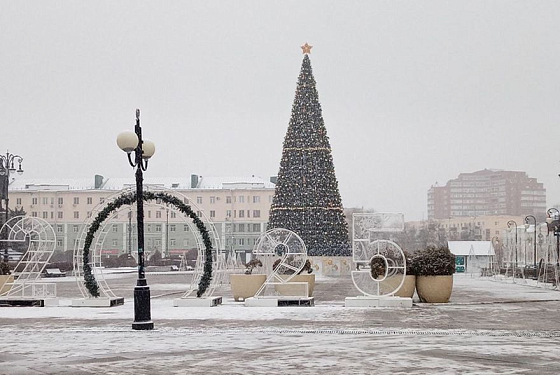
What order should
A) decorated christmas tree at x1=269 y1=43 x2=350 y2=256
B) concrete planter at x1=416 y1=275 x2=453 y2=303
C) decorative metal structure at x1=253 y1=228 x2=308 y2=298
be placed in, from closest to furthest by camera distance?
concrete planter at x1=416 y1=275 x2=453 y2=303
decorative metal structure at x1=253 y1=228 x2=308 y2=298
decorated christmas tree at x1=269 y1=43 x2=350 y2=256

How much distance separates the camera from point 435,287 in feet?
82.0

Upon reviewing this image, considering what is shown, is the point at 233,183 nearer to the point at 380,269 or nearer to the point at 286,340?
the point at 380,269

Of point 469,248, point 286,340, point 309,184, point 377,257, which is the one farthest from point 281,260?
point 469,248

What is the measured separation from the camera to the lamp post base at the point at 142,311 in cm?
1752

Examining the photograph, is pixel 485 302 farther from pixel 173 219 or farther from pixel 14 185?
pixel 14 185

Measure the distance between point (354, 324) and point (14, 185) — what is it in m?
106

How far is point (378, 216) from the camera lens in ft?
81.2

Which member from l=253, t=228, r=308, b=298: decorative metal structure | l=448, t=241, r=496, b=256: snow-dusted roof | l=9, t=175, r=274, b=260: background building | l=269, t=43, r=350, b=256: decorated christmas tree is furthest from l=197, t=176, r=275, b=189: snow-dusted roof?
l=253, t=228, r=308, b=298: decorative metal structure

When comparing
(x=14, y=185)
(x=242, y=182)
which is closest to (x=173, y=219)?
(x=242, y=182)

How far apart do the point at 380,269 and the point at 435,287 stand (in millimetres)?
2347

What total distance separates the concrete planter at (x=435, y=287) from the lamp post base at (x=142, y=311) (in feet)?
34.1

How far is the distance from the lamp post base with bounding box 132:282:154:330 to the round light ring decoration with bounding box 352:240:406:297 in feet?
26.5

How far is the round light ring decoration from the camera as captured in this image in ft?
78.2

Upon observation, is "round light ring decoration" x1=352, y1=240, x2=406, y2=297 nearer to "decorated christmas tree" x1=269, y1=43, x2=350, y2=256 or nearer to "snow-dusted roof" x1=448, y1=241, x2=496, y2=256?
"decorated christmas tree" x1=269, y1=43, x2=350, y2=256
